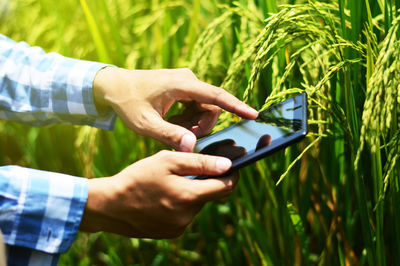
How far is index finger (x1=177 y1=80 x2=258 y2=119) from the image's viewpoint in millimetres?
1104

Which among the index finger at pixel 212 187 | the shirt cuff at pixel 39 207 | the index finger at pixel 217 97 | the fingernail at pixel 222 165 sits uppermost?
the index finger at pixel 217 97

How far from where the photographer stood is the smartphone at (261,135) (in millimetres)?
943

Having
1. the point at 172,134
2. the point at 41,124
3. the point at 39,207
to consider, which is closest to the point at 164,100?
the point at 172,134

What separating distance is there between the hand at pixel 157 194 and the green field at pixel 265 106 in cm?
18

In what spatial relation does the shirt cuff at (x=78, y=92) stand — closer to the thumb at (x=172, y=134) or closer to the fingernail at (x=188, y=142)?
the thumb at (x=172, y=134)

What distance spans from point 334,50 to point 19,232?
2.86ft

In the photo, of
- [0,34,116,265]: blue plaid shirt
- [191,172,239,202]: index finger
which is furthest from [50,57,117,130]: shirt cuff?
[191,172,239,202]: index finger

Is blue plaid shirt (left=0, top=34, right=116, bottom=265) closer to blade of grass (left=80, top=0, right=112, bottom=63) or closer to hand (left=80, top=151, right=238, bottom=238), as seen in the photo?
hand (left=80, top=151, right=238, bottom=238)

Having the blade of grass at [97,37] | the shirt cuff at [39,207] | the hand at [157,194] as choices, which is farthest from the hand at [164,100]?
the blade of grass at [97,37]

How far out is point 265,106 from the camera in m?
1.05

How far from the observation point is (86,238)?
76.8 inches

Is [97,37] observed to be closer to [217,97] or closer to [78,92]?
[78,92]

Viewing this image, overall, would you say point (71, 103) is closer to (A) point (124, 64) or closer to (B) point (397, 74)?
(A) point (124, 64)

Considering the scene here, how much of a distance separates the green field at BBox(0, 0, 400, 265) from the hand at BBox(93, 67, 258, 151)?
7 centimetres
